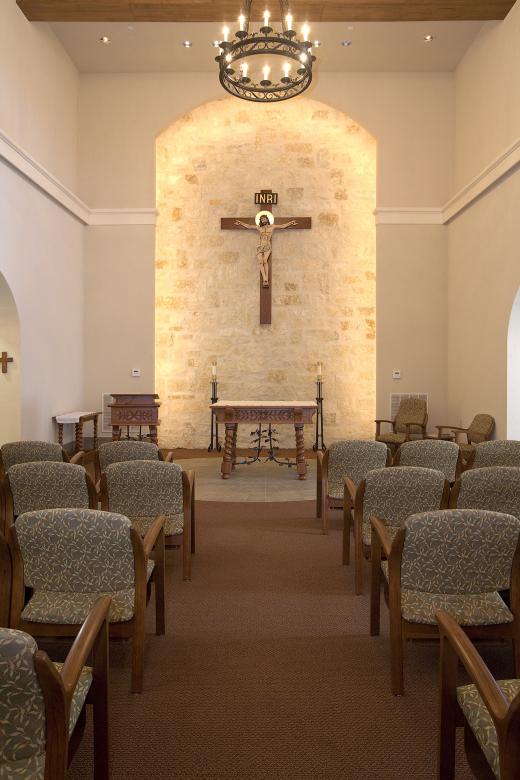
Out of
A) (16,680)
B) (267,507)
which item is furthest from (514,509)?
(267,507)

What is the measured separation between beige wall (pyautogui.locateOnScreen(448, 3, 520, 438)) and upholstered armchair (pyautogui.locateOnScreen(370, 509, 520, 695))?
209 inches

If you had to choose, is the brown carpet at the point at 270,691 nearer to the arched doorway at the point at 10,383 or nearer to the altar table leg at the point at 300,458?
the altar table leg at the point at 300,458

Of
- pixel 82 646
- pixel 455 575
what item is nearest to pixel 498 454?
pixel 455 575

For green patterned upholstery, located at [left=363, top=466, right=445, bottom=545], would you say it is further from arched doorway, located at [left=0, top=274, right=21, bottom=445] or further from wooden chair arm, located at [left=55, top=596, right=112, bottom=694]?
arched doorway, located at [left=0, top=274, right=21, bottom=445]

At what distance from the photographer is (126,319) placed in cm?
947

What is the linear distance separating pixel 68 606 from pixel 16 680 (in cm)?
103

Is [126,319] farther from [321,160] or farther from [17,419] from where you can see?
[321,160]

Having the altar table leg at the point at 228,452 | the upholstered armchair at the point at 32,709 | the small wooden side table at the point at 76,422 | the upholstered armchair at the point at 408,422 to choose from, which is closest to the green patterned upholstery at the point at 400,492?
the upholstered armchair at the point at 32,709

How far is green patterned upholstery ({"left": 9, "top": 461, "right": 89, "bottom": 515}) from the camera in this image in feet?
10.2

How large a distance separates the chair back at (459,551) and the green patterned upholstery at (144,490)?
5.07ft

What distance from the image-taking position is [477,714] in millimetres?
1590

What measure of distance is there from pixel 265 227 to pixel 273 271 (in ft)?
2.53

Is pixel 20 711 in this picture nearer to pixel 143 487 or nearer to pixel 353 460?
pixel 143 487

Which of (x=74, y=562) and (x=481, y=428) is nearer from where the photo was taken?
(x=74, y=562)
